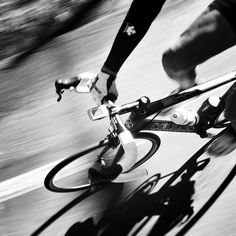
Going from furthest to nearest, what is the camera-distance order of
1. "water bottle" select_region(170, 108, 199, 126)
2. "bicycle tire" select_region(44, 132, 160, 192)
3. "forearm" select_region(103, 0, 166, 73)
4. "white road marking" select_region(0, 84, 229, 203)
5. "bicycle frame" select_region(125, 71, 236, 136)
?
"white road marking" select_region(0, 84, 229, 203) < "bicycle tire" select_region(44, 132, 160, 192) < "water bottle" select_region(170, 108, 199, 126) < "bicycle frame" select_region(125, 71, 236, 136) < "forearm" select_region(103, 0, 166, 73)

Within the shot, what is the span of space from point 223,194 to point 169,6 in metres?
2.16

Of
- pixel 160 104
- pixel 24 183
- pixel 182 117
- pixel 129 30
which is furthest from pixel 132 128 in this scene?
pixel 24 183

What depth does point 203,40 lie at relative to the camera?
2.20 m

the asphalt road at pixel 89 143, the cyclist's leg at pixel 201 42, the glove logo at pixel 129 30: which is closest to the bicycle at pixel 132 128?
the asphalt road at pixel 89 143

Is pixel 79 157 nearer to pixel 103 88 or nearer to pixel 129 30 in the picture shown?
pixel 103 88

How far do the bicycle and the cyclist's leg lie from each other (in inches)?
9.9

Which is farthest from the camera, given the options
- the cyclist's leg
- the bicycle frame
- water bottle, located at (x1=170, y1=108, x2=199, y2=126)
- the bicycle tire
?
the bicycle tire

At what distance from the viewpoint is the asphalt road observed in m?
2.82

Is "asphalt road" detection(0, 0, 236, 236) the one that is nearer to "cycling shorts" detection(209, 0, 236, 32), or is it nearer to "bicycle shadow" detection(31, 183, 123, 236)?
"bicycle shadow" detection(31, 183, 123, 236)

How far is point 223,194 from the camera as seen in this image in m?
2.90

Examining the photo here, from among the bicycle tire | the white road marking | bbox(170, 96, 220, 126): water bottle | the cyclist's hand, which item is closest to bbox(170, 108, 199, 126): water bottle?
bbox(170, 96, 220, 126): water bottle

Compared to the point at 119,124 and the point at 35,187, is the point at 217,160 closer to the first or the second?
the point at 119,124

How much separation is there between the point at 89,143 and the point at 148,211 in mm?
799

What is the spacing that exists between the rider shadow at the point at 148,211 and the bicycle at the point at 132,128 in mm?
185
